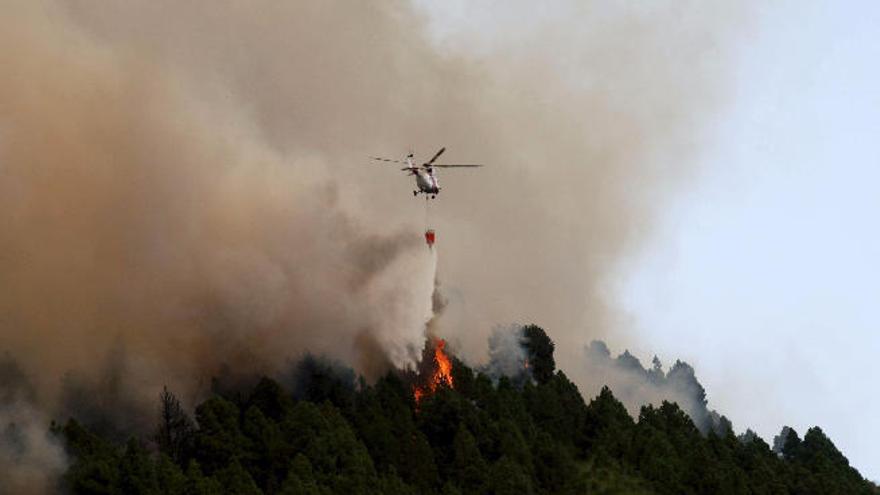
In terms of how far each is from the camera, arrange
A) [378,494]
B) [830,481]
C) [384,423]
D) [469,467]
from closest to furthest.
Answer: [378,494], [469,467], [384,423], [830,481]

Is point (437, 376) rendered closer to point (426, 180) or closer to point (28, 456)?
point (426, 180)

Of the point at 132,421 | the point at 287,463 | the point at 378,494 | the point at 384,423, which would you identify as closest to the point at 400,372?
the point at 132,421

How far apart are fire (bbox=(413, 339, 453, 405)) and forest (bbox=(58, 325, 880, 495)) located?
2.48 feet

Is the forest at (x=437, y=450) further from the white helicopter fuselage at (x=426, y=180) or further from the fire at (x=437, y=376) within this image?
the white helicopter fuselage at (x=426, y=180)

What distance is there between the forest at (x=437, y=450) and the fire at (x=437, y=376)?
0.76 meters

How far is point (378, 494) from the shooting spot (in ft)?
394

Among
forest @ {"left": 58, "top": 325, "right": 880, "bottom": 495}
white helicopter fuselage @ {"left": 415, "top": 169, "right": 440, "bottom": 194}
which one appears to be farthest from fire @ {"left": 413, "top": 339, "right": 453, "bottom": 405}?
white helicopter fuselage @ {"left": 415, "top": 169, "right": 440, "bottom": 194}

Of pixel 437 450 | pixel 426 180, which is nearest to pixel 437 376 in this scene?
pixel 426 180

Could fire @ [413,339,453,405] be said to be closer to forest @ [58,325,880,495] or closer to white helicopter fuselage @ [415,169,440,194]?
forest @ [58,325,880,495]

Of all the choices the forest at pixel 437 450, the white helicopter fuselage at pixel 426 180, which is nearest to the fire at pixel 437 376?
the forest at pixel 437 450

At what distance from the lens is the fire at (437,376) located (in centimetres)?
16844

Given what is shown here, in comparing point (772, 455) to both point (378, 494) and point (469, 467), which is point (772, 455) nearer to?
point (469, 467)

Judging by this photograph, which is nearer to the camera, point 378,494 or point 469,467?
point 378,494

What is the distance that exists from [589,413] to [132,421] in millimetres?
50203
